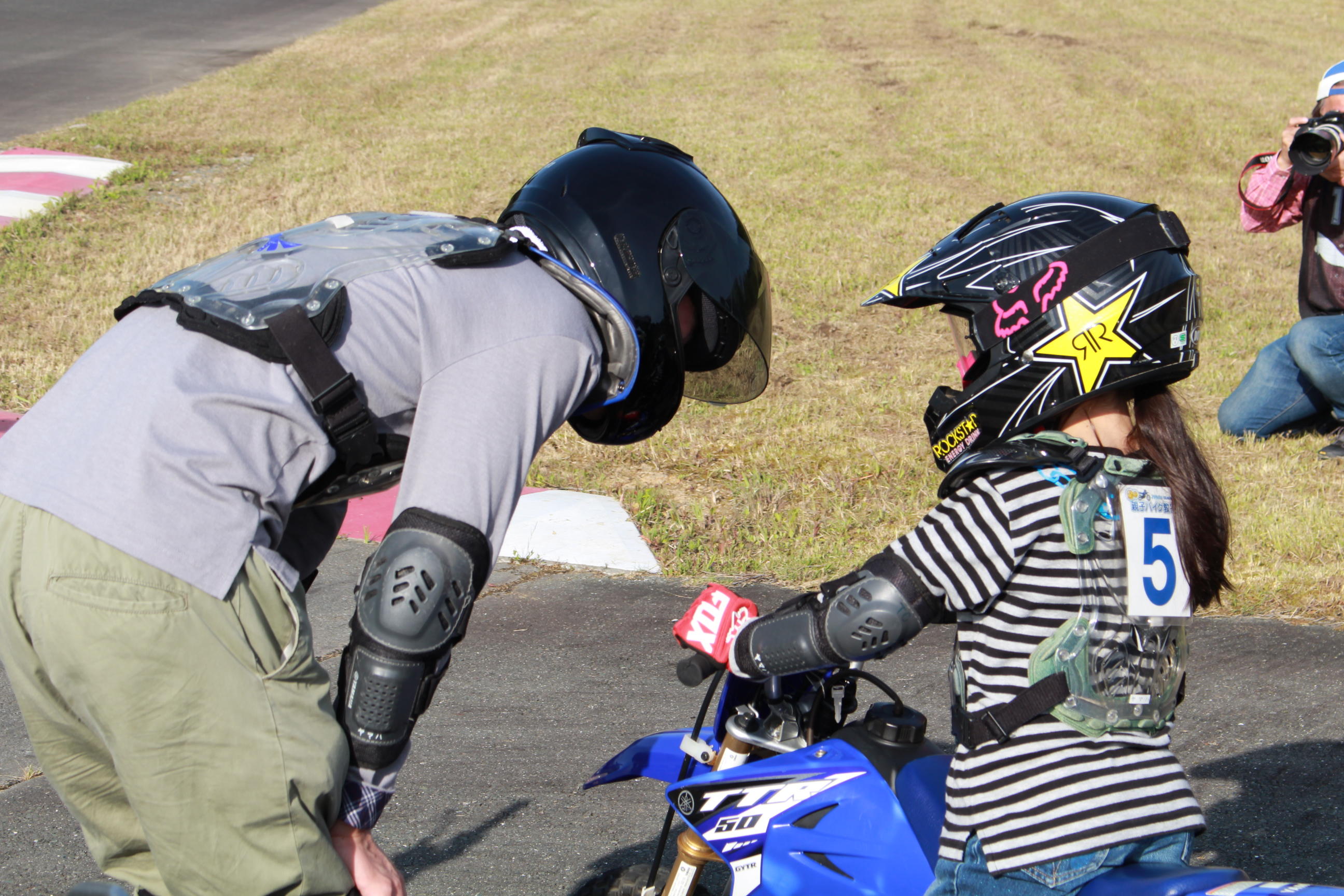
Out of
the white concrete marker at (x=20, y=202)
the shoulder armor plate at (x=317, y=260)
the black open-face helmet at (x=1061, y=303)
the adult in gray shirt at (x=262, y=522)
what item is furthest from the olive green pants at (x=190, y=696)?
the white concrete marker at (x=20, y=202)

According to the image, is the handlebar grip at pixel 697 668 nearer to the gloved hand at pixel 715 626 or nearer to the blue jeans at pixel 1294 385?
the gloved hand at pixel 715 626

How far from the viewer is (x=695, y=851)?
8.15ft

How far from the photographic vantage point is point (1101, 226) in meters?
2.30

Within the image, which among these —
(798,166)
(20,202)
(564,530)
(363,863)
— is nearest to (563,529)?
(564,530)

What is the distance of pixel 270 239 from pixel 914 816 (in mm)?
1556

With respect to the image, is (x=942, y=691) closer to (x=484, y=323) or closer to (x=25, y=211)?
(x=484, y=323)

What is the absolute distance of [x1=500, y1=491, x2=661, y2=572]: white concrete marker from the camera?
5.34 meters

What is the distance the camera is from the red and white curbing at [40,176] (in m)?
10.5

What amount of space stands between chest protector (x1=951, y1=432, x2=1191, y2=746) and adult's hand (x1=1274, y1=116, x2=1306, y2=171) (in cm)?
490

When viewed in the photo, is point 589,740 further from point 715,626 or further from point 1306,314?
point 1306,314

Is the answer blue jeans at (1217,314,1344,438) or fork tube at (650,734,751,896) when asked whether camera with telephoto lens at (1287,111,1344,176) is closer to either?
blue jeans at (1217,314,1344,438)

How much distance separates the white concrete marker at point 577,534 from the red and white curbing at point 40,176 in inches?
264

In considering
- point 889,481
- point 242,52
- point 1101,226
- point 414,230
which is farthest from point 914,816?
point 242,52

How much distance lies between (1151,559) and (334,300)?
1436mm
